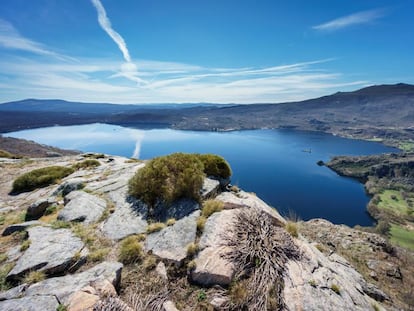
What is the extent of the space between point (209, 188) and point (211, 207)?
1.64 m

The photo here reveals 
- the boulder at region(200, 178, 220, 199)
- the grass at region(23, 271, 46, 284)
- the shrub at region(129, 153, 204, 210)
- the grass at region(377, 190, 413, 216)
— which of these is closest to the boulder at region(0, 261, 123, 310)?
the grass at region(23, 271, 46, 284)

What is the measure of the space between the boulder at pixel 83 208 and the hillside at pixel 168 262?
0.18ft

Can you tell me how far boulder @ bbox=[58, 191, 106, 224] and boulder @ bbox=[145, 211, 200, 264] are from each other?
2598 millimetres

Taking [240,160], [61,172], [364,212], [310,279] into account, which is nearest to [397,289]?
[310,279]

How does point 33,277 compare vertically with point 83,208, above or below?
above

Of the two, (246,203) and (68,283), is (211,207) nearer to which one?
(246,203)

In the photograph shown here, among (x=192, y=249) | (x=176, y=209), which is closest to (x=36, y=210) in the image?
(x=176, y=209)

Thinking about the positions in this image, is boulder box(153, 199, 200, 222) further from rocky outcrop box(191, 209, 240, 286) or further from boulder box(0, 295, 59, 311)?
boulder box(0, 295, 59, 311)

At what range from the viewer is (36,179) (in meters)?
13.0

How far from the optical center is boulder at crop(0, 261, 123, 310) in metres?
4.11

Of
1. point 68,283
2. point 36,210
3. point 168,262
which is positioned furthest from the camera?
point 36,210

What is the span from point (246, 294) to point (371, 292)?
5195 mm

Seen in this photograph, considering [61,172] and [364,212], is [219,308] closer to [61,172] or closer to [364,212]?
[61,172]

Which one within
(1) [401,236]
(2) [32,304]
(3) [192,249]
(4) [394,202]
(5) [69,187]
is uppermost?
(2) [32,304]
